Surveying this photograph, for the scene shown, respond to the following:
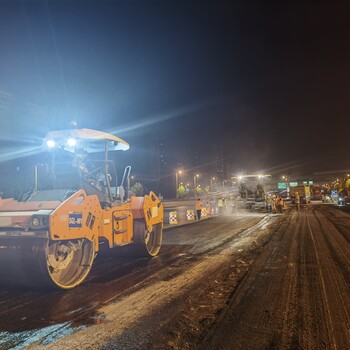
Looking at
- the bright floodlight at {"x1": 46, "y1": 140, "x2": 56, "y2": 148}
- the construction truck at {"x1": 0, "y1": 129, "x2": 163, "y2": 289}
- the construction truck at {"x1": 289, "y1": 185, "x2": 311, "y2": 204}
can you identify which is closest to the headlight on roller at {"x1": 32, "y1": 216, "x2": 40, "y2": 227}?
Result: the construction truck at {"x1": 0, "y1": 129, "x2": 163, "y2": 289}

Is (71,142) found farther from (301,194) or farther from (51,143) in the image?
(301,194)

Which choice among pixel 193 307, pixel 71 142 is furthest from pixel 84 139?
pixel 193 307

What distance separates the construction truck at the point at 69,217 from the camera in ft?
18.4

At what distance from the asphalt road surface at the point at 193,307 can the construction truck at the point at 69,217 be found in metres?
0.49

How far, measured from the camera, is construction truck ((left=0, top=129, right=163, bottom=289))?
5.61 meters

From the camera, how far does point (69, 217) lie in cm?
586

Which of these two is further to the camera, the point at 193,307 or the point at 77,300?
the point at 77,300

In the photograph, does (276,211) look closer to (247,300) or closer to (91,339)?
(247,300)

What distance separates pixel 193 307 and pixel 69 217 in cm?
249

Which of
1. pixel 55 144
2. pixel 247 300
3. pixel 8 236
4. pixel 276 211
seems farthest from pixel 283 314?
pixel 276 211

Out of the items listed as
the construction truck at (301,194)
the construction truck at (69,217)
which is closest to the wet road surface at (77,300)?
the construction truck at (69,217)

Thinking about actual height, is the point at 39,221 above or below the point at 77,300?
above

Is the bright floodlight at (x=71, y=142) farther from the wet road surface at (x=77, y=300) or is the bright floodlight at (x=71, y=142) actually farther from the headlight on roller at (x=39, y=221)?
the wet road surface at (x=77, y=300)

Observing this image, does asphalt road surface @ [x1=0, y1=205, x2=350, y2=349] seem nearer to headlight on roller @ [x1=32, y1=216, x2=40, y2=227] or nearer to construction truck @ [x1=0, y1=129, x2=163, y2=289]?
construction truck @ [x1=0, y1=129, x2=163, y2=289]
